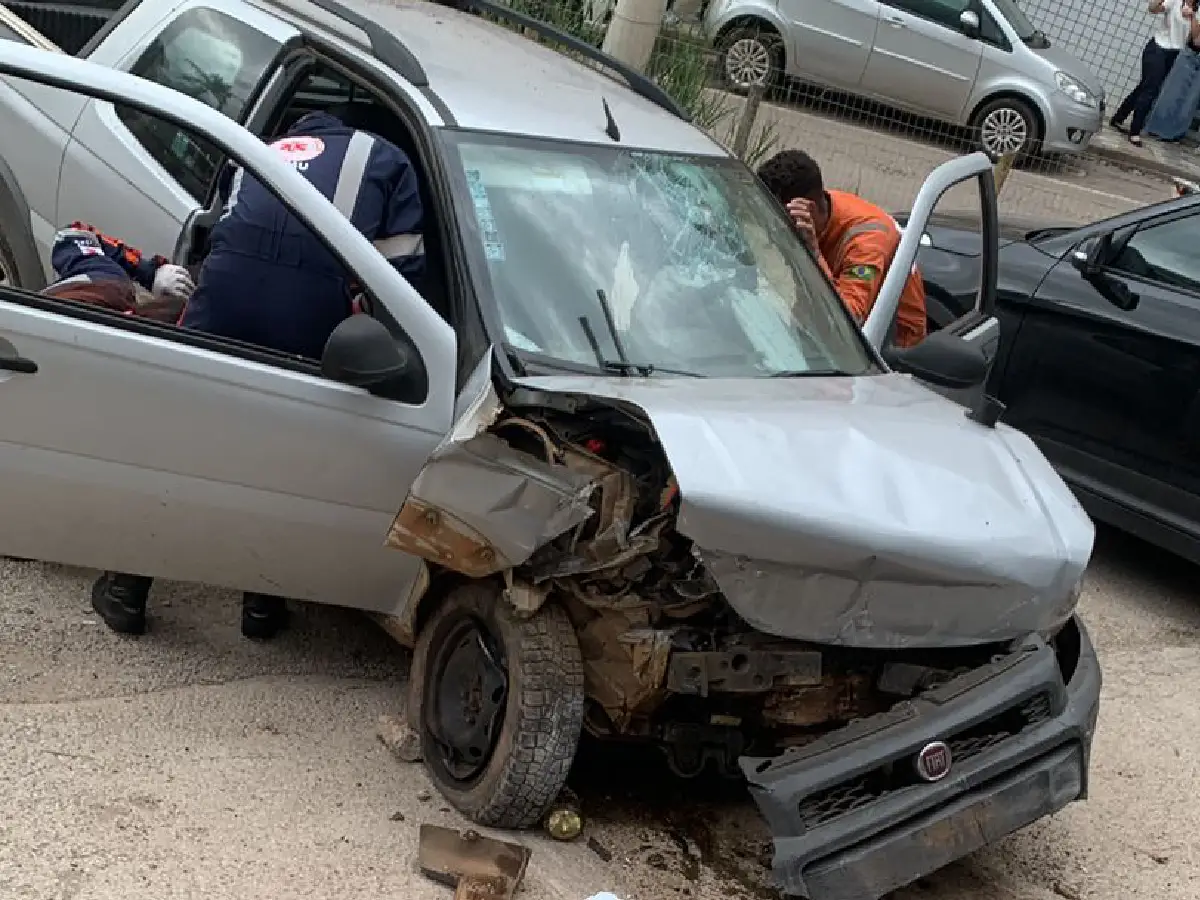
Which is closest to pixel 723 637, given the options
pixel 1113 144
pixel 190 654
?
pixel 190 654

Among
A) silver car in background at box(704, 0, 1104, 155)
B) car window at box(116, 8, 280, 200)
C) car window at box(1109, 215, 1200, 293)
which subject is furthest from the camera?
silver car in background at box(704, 0, 1104, 155)

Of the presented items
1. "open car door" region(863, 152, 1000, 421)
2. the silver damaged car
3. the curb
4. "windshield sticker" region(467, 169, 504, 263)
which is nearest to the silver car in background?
the curb

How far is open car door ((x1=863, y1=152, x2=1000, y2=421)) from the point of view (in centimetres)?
476

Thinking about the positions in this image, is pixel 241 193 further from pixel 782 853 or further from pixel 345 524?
pixel 782 853

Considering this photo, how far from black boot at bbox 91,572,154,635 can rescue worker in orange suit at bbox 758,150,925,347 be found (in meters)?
2.60

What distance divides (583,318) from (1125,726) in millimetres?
2546

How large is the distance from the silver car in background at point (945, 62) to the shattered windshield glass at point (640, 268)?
9595 mm

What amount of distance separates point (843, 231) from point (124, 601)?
2894 mm

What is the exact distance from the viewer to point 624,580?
3.76 meters

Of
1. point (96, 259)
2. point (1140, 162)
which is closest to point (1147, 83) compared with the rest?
point (1140, 162)

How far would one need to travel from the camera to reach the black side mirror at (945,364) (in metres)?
4.74

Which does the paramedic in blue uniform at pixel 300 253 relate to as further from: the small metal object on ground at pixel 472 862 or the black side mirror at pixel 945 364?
the black side mirror at pixel 945 364

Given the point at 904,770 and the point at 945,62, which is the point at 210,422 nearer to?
the point at 904,770

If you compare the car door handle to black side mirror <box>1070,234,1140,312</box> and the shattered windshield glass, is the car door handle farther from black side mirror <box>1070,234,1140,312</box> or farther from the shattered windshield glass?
black side mirror <box>1070,234,1140,312</box>
